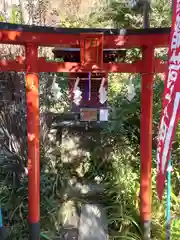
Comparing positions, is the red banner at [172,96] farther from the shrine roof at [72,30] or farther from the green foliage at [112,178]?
the green foliage at [112,178]

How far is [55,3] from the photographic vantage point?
13117mm

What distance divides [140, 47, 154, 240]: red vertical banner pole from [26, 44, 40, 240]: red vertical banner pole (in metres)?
1.52

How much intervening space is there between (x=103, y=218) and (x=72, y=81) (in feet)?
8.13

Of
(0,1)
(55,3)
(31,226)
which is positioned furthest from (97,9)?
(31,226)

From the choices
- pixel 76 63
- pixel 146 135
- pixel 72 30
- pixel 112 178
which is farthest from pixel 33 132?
pixel 112 178

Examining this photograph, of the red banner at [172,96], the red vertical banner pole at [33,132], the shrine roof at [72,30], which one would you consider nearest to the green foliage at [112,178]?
the red vertical banner pole at [33,132]

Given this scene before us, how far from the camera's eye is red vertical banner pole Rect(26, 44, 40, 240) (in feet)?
12.2

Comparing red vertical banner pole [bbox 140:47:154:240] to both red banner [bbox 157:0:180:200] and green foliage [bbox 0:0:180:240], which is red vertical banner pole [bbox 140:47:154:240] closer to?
green foliage [bbox 0:0:180:240]

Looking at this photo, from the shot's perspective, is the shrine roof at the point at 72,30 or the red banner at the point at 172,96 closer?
the red banner at the point at 172,96

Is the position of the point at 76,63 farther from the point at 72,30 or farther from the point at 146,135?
the point at 146,135

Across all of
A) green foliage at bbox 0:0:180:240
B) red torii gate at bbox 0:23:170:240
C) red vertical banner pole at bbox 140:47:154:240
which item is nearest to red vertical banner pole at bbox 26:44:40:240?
red torii gate at bbox 0:23:170:240

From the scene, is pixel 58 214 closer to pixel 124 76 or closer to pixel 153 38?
pixel 153 38

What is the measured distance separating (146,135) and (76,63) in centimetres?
146

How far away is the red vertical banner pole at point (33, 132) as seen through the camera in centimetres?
371
